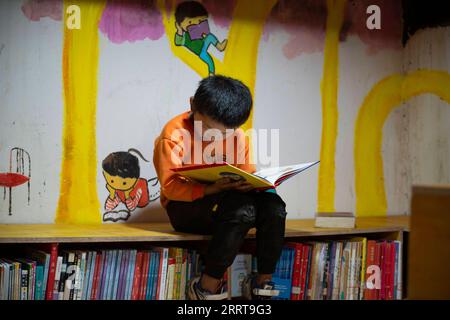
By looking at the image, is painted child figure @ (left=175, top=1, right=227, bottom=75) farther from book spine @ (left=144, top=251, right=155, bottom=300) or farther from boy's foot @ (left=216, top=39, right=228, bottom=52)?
book spine @ (left=144, top=251, right=155, bottom=300)

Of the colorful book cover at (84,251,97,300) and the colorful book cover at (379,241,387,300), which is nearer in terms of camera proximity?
the colorful book cover at (84,251,97,300)

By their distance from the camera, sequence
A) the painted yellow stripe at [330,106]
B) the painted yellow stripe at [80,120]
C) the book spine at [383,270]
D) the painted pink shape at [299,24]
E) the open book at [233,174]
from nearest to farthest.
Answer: the open book at [233,174] < the painted yellow stripe at [80,120] < the book spine at [383,270] < the painted pink shape at [299,24] < the painted yellow stripe at [330,106]

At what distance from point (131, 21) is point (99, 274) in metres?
1.06

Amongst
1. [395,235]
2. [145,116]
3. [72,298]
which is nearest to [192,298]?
[72,298]

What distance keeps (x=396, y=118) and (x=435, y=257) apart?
7.12 ft

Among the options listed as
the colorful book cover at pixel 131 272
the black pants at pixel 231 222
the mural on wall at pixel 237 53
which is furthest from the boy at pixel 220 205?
the mural on wall at pixel 237 53

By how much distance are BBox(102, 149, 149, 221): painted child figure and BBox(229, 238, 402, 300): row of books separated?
52 cm

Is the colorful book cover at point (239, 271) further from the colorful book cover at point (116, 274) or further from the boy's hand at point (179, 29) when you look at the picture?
the boy's hand at point (179, 29)

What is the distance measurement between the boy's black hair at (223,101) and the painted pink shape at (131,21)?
1.74ft

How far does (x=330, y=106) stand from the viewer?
3.11m

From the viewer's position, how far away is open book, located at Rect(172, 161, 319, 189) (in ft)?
6.59

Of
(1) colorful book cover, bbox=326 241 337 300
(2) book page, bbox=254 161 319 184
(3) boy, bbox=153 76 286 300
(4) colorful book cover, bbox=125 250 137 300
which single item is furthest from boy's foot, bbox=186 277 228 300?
(1) colorful book cover, bbox=326 241 337 300

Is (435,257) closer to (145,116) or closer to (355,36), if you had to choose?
(145,116)

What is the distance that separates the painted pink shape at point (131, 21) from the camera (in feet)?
8.39
